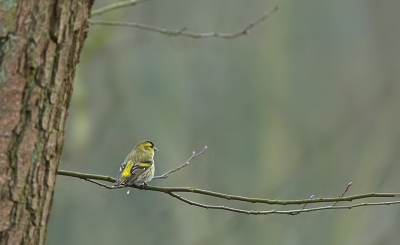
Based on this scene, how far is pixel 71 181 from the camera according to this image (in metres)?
5.69

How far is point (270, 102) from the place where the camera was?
514 centimetres

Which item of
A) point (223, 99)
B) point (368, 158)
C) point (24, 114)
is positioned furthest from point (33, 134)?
point (368, 158)

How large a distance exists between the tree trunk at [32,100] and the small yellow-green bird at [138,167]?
4.53 ft

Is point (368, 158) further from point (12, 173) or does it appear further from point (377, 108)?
point (12, 173)

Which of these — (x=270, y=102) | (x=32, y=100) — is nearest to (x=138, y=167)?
(x=32, y=100)

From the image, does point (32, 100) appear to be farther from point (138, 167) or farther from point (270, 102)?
point (270, 102)

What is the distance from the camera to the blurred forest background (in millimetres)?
5020

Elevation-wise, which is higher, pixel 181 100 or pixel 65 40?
pixel 181 100

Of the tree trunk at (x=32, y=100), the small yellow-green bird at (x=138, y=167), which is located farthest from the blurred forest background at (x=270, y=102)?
the tree trunk at (x=32, y=100)

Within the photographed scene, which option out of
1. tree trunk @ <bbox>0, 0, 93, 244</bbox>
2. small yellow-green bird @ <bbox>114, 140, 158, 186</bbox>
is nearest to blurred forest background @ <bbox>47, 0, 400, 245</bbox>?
small yellow-green bird @ <bbox>114, 140, 158, 186</bbox>

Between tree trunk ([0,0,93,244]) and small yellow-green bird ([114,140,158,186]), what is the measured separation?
1381mm

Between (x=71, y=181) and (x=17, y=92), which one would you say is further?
(x=71, y=181)

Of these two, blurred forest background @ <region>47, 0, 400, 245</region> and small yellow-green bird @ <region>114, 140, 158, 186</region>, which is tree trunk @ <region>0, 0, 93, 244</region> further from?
blurred forest background @ <region>47, 0, 400, 245</region>

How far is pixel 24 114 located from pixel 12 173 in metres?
0.13
